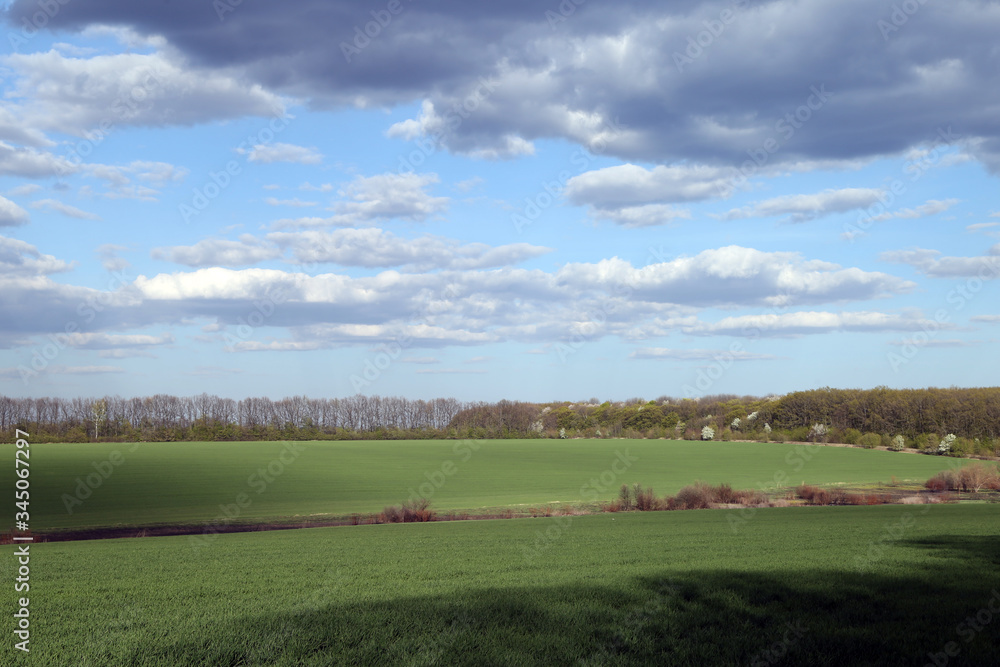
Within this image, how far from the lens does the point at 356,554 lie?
16.4m

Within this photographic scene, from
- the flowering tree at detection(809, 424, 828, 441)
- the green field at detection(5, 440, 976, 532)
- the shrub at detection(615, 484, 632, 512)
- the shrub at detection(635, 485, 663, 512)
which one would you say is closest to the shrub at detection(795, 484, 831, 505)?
the green field at detection(5, 440, 976, 532)

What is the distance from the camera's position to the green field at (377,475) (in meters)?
42.2

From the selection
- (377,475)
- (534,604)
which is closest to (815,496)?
(534,604)

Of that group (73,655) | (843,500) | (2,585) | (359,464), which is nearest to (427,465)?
(359,464)

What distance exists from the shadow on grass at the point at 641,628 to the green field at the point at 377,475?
3169cm

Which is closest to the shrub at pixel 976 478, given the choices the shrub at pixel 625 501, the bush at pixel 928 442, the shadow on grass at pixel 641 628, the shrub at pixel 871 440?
the shrub at pixel 625 501

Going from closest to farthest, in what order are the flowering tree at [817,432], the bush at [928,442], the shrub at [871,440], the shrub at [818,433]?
the bush at [928,442], the shrub at [871,440], the shrub at [818,433], the flowering tree at [817,432]

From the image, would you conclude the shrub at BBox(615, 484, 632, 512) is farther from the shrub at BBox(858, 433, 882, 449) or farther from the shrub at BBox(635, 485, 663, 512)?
the shrub at BBox(858, 433, 882, 449)

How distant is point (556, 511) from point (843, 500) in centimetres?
1944

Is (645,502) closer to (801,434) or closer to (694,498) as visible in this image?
(694,498)

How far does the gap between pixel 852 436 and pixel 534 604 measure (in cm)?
10887

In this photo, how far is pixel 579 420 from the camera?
15475 centimetres

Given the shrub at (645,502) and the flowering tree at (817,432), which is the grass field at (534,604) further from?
the flowering tree at (817,432)

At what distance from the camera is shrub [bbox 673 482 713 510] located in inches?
1464
